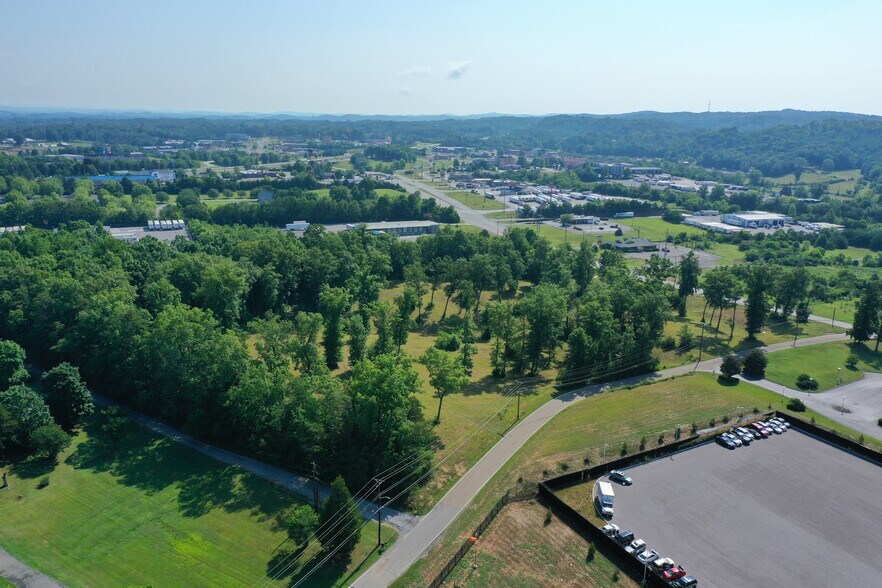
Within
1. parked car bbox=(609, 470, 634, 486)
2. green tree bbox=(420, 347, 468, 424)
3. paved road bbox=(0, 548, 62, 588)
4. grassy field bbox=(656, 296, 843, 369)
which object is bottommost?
paved road bbox=(0, 548, 62, 588)

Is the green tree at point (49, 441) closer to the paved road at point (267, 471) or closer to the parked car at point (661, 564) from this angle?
the paved road at point (267, 471)

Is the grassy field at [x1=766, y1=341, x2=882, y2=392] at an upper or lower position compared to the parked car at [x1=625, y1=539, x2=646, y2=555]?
lower

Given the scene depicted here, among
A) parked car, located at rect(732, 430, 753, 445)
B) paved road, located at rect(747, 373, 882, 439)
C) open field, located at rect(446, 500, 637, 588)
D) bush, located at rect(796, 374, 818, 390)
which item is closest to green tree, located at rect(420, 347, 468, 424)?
open field, located at rect(446, 500, 637, 588)

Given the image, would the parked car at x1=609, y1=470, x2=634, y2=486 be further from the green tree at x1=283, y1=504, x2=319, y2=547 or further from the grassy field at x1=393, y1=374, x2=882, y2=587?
the green tree at x1=283, y1=504, x2=319, y2=547

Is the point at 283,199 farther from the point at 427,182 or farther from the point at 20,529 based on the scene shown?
the point at 20,529

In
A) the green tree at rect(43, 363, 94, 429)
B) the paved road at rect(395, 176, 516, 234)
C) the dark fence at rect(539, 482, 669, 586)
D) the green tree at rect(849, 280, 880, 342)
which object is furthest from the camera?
the paved road at rect(395, 176, 516, 234)

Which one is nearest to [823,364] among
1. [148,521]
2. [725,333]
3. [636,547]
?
[725,333]
